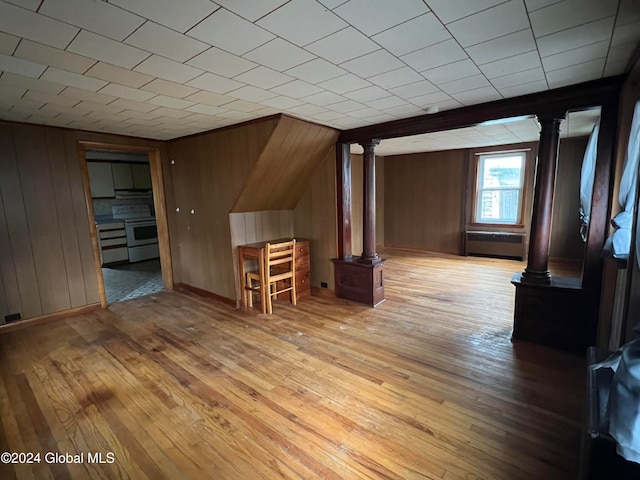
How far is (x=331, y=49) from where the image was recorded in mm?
1744

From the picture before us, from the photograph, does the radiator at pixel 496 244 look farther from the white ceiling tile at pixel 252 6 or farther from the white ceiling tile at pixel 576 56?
the white ceiling tile at pixel 252 6

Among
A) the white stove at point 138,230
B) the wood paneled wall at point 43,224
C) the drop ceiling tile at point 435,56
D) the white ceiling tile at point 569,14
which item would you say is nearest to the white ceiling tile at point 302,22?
the drop ceiling tile at point 435,56

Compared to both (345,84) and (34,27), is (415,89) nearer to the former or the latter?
(345,84)

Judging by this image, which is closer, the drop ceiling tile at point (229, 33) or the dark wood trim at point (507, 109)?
the drop ceiling tile at point (229, 33)

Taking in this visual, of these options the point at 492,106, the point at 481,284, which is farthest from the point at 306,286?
the point at 492,106

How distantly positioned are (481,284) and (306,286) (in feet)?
8.77

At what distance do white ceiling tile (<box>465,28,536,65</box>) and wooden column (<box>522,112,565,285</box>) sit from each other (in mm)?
1146

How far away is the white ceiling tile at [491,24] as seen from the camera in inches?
55.4

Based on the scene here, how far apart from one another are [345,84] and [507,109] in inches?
63.0

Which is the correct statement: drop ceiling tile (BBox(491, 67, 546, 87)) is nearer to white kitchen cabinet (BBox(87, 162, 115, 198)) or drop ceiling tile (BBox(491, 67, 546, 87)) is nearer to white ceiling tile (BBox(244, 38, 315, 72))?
white ceiling tile (BBox(244, 38, 315, 72))

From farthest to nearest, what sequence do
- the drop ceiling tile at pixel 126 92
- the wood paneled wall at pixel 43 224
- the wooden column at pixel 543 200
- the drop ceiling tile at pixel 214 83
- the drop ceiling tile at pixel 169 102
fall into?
the wood paneled wall at pixel 43 224, the wooden column at pixel 543 200, the drop ceiling tile at pixel 169 102, the drop ceiling tile at pixel 126 92, the drop ceiling tile at pixel 214 83

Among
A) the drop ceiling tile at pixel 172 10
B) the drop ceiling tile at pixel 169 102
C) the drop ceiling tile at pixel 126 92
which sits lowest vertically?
the drop ceiling tile at pixel 172 10

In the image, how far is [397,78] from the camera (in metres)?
2.20

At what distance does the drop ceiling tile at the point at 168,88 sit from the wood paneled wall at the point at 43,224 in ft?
6.77
